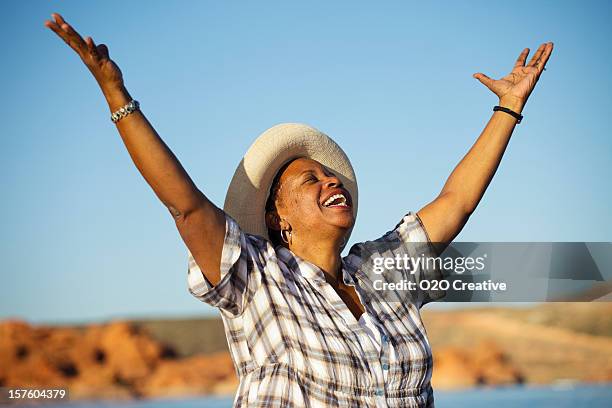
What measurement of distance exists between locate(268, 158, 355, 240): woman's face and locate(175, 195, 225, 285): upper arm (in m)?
0.51

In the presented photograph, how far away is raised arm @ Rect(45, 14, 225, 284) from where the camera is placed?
209 centimetres

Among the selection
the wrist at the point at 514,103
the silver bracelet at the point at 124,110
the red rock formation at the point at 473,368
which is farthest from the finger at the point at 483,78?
the red rock formation at the point at 473,368

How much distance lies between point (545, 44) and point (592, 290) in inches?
45.5

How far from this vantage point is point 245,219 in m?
2.82

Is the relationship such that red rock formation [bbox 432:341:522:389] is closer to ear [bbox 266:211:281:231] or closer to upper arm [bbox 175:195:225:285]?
ear [bbox 266:211:281:231]

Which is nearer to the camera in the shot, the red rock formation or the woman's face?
the woman's face

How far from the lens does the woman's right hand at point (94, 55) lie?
203cm

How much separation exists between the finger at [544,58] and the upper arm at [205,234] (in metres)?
1.43

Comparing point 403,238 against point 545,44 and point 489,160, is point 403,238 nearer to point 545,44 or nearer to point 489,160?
point 489,160

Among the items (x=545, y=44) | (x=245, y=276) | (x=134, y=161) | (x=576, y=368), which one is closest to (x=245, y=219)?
(x=245, y=276)

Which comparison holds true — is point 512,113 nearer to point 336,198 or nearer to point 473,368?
point 336,198

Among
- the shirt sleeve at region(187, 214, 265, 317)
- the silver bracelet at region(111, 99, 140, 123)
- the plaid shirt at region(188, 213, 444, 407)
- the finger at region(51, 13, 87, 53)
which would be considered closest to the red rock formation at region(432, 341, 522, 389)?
the plaid shirt at region(188, 213, 444, 407)

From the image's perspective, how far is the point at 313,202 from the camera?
2727 mm

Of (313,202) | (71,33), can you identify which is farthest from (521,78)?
(71,33)
